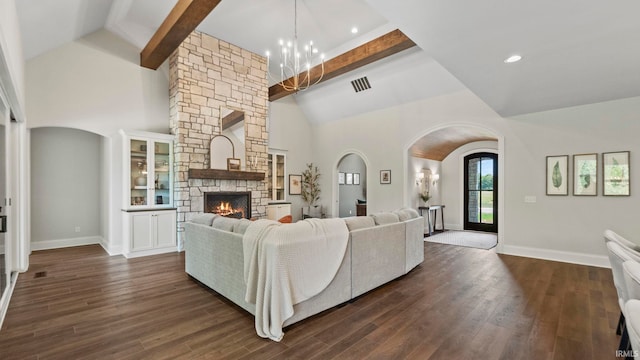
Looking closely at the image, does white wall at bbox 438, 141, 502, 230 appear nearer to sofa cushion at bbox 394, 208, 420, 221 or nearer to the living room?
the living room

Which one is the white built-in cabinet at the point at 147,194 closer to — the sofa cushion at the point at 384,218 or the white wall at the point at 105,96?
the white wall at the point at 105,96

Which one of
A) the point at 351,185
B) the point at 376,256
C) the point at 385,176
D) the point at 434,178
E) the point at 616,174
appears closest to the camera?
the point at 376,256

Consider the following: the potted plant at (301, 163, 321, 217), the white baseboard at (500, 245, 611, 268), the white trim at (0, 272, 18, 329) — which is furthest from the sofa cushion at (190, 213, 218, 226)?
the white baseboard at (500, 245, 611, 268)

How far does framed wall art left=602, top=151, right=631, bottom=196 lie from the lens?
4436 millimetres

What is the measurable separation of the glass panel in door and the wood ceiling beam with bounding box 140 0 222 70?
1.67 metres

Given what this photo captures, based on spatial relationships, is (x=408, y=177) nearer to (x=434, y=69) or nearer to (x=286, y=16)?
(x=434, y=69)

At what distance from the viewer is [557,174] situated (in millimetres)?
5000

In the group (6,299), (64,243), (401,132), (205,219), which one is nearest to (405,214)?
(205,219)

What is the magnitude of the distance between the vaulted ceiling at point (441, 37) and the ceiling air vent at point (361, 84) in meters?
0.11

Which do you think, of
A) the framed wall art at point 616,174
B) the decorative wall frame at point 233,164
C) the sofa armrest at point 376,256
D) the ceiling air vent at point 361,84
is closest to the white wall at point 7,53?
the decorative wall frame at point 233,164

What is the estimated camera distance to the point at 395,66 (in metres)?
6.23

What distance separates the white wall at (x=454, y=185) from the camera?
8.46m

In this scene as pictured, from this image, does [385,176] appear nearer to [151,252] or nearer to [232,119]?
[232,119]

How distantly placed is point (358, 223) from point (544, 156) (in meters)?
4.10
